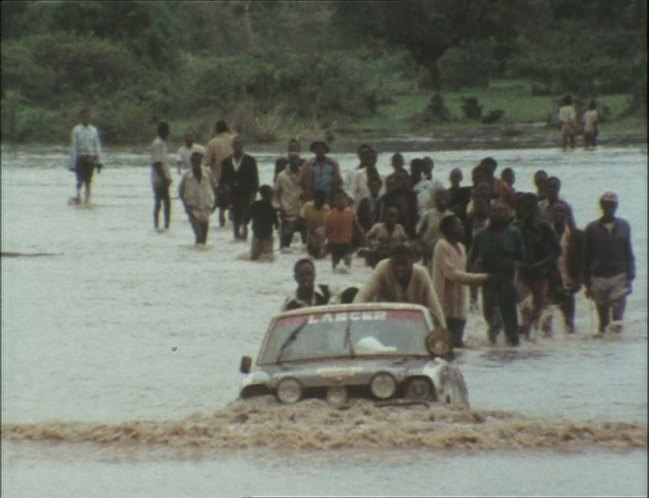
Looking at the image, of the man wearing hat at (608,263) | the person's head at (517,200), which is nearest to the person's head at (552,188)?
the person's head at (517,200)

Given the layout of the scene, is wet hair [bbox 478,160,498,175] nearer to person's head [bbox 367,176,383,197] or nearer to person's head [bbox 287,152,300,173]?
person's head [bbox 367,176,383,197]

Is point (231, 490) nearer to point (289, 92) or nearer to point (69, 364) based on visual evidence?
point (289, 92)

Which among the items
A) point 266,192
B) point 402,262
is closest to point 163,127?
point 402,262

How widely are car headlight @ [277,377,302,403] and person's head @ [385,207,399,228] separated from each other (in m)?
2.15

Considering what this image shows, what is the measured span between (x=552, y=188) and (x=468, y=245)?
7.22 feet

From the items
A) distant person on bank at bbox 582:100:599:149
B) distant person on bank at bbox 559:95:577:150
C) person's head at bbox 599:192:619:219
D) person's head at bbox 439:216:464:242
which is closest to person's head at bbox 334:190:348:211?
person's head at bbox 599:192:619:219

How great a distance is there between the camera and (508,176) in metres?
6.68

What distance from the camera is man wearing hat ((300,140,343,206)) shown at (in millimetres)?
13561

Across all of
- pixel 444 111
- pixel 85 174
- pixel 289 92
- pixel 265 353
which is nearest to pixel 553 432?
pixel 265 353

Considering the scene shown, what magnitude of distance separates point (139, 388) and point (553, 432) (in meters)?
3.80

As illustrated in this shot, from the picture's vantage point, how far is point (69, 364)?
507 inches

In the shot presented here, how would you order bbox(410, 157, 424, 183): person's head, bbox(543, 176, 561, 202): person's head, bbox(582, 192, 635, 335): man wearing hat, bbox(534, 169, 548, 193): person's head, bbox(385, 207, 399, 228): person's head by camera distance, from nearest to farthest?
bbox(534, 169, 548, 193): person's head < bbox(543, 176, 561, 202): person's head < bbox(410, 157, 424, 183): person's head < bbox(582, 192, 635, 335): man wearing hat < bbox(385, 207, 399, 228): person's head

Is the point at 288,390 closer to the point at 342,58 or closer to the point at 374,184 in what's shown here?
A: the point at 342,58

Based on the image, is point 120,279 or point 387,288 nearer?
point 387,288
